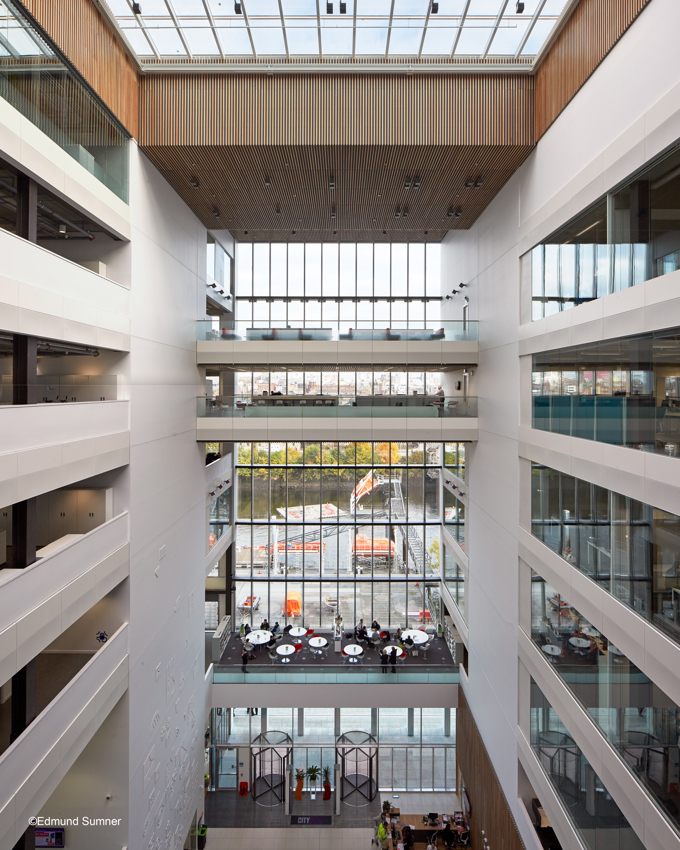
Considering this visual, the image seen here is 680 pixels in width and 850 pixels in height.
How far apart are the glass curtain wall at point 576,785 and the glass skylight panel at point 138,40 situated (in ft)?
49.4

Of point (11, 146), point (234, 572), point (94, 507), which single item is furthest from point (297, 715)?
point (11, 146)

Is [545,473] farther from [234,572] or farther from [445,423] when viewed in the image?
[234,572]

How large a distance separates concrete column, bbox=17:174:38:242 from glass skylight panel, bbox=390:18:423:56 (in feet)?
23.6

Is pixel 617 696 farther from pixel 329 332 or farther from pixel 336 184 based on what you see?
pixel 336 184

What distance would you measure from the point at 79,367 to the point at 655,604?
10.2 meters

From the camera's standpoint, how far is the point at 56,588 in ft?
23.7

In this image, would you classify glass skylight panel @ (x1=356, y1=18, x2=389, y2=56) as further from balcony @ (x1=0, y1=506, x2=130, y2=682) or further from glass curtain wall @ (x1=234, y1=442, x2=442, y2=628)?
glass curtain wall @ (x1=234, y1=442, x2=442, y2=628)

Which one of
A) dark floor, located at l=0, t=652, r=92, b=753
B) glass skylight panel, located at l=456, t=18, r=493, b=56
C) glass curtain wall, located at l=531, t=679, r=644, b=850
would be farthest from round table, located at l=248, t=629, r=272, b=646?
glass skylight panel, located at l=456, t=18, r=493, b=56

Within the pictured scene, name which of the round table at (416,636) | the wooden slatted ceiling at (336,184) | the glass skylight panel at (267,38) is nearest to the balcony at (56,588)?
the wooden slatted ceiling at (336,184)

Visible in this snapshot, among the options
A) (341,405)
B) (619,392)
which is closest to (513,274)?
(619,392)

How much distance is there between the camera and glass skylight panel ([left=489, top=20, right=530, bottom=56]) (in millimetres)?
8820

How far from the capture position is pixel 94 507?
28.8 feet

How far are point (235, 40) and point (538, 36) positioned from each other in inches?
231

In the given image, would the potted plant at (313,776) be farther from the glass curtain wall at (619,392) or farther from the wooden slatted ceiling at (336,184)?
the wooden slatted ceiling at (336,184)
